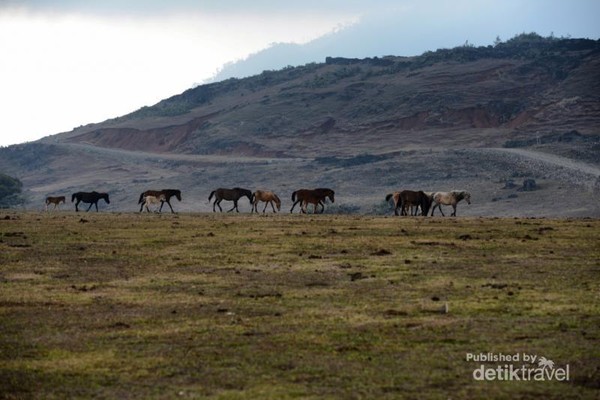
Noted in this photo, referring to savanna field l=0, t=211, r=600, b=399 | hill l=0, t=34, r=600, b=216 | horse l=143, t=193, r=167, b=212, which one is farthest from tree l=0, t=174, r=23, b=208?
savanna field l=0, t=211, r=600, b=399

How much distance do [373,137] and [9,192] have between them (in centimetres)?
4677

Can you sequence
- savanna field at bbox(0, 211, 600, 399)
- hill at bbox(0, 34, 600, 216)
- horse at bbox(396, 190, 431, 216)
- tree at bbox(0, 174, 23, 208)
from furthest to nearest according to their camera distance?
tree at bbox(0, 174, 23, 208) < hill at bbox(0, 34, 600, 216) < horse at bbox(396, 190, 431, 216) < savanna field at bbox(0, 211, 600, 399)

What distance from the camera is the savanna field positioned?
13.2 metres

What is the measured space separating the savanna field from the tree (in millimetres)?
55838

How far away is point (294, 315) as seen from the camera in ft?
59.5

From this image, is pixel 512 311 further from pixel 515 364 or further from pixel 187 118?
pixel 187 118

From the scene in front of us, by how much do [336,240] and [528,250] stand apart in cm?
684

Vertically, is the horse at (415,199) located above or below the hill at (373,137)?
below

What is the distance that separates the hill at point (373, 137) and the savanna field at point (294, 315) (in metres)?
35.3

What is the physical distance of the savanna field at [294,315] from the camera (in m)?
13.2

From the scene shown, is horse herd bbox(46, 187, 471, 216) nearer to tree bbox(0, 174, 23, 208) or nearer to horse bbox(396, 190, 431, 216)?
horse bbox(396, 190, 431, 216)

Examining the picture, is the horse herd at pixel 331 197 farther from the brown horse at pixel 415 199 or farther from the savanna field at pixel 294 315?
the savanna field at pixel 294 315

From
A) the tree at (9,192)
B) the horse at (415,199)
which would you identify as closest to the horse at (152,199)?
the horse at (415,199)

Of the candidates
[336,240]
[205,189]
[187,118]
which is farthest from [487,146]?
[336,240]
